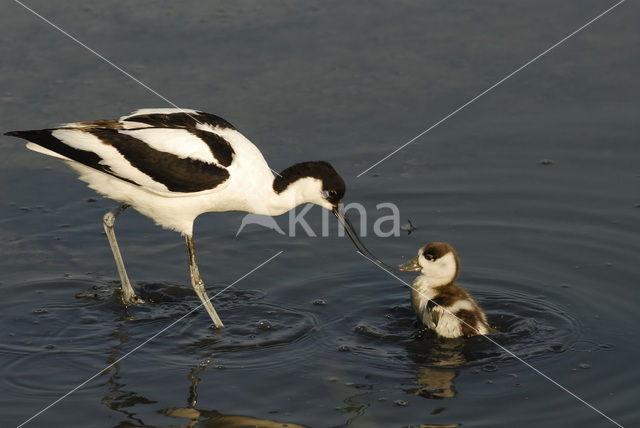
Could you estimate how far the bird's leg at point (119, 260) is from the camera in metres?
7.21

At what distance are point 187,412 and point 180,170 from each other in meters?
1.88

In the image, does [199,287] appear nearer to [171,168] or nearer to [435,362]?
[171,168]

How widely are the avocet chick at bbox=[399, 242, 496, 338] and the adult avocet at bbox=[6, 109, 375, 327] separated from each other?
0.72 meters

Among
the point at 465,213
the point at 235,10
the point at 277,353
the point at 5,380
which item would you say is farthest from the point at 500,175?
the point at 5,380

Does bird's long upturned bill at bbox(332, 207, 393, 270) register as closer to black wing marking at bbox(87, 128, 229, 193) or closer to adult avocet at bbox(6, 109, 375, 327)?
adult avocet at bbox(6, 109, 375, 327)

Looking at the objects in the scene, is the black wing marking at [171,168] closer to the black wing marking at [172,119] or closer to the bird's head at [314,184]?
the black wing marking at [172,119]

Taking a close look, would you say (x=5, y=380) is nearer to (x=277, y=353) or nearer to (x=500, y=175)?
(x=277, y=353)

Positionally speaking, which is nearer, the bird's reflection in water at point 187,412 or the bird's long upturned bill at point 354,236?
the bird's reflection in water at point 187,412

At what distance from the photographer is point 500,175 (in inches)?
344

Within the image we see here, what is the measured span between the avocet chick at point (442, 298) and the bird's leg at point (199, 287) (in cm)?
143

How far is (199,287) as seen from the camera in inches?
283
